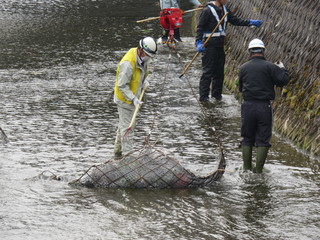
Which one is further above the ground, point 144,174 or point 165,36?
point 144,174

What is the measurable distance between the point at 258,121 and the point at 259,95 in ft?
1.20

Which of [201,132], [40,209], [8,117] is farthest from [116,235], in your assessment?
[8,117]

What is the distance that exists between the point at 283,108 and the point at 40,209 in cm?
506

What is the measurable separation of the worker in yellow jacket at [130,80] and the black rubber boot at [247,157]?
159cm

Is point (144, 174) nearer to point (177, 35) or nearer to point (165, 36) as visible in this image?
point (165, 36)

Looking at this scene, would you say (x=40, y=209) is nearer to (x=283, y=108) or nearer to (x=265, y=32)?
(x=283, y=108)

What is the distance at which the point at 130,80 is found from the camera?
9.13 metres

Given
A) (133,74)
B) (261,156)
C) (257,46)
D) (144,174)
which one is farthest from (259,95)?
(144,174)

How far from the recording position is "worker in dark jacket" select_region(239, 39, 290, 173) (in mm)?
8883

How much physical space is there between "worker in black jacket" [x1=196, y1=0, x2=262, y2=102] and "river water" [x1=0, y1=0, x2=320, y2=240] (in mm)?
424

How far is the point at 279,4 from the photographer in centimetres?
1277

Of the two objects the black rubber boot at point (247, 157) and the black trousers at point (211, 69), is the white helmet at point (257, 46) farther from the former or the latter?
the black trousers at point (211, 69)

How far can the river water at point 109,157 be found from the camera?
729 cm

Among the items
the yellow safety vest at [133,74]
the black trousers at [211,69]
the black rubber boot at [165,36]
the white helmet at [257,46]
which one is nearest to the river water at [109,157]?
the black trousers at [211,69]
